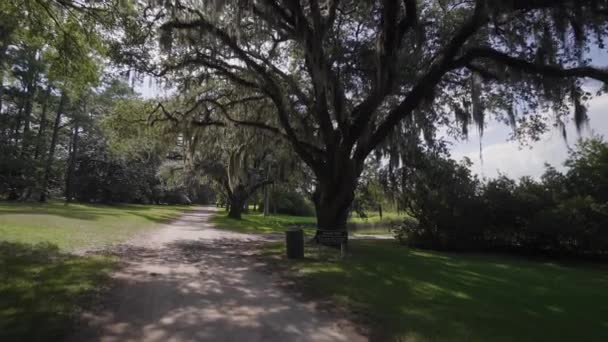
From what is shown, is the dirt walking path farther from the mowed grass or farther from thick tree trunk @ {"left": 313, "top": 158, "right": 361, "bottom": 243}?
thick tree trunk @ {"left": 313, "top": 158, "right": 361, "bottom": 243}

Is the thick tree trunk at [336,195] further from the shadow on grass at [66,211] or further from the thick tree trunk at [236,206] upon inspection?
the thick tree trunk at [236,206]

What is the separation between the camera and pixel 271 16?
8.99m

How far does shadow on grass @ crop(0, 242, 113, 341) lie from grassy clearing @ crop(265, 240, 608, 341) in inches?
149

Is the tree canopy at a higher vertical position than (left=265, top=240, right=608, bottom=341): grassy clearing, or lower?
higher

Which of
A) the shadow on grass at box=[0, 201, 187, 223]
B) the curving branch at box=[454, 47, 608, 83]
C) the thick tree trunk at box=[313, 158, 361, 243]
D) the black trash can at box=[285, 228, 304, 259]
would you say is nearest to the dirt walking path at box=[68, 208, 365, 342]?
the black trash can at box=[285, 228, 304, 259]

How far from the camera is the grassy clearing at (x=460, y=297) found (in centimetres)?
455

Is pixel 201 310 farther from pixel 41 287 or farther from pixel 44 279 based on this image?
→ pixel 44 279

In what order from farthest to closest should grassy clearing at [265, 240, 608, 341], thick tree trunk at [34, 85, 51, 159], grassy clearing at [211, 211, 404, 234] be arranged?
1. thick tree trunk at [34, 85, 51, 159]
2. grassy clearing at [211, 211, 404, 234]
3. grassy clearing at [265, 240, 608, 341]

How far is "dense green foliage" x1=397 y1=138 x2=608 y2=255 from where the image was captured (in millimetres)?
11664

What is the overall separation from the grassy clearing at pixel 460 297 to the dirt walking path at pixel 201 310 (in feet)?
2.52

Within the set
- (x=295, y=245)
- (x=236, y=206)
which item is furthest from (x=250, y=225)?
(x=295, y=245)

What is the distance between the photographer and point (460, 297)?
6109 millimetres

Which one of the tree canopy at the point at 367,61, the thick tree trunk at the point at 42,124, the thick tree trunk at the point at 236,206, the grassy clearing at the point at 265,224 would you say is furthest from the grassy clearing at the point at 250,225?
the thick tree trunk at the point at 42,124

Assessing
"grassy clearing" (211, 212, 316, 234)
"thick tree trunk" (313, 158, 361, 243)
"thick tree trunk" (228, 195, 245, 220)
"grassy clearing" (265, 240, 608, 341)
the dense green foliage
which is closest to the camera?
"grassy clearing" (265, 240, 608, 341)
